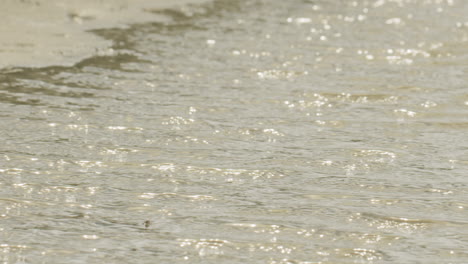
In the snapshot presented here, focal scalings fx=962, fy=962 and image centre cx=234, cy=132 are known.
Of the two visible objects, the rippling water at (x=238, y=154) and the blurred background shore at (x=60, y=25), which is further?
the blurred background shore at (x=60, y=25)

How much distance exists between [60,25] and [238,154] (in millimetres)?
3824

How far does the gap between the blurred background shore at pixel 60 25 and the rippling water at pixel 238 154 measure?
0.24 metres

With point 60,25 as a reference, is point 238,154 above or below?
below

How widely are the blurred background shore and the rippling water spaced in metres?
0.24

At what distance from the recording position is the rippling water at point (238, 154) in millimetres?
3012

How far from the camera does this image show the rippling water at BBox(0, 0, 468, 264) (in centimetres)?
301

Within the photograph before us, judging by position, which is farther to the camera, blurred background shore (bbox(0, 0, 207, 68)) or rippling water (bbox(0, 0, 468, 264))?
blurred background shore (bbox(0, 0, 207, 68))

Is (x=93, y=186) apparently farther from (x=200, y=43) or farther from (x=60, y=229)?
(x=200, y=43)

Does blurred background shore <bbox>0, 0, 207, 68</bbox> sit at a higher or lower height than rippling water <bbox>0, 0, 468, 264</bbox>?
higher

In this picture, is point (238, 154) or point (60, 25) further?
point (60, 25)

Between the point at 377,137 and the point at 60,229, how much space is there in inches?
69.7

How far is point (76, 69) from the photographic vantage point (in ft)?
19.4

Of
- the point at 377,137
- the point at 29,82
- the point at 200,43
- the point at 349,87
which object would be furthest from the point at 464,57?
the point at 29,82

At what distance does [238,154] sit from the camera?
159 inches
